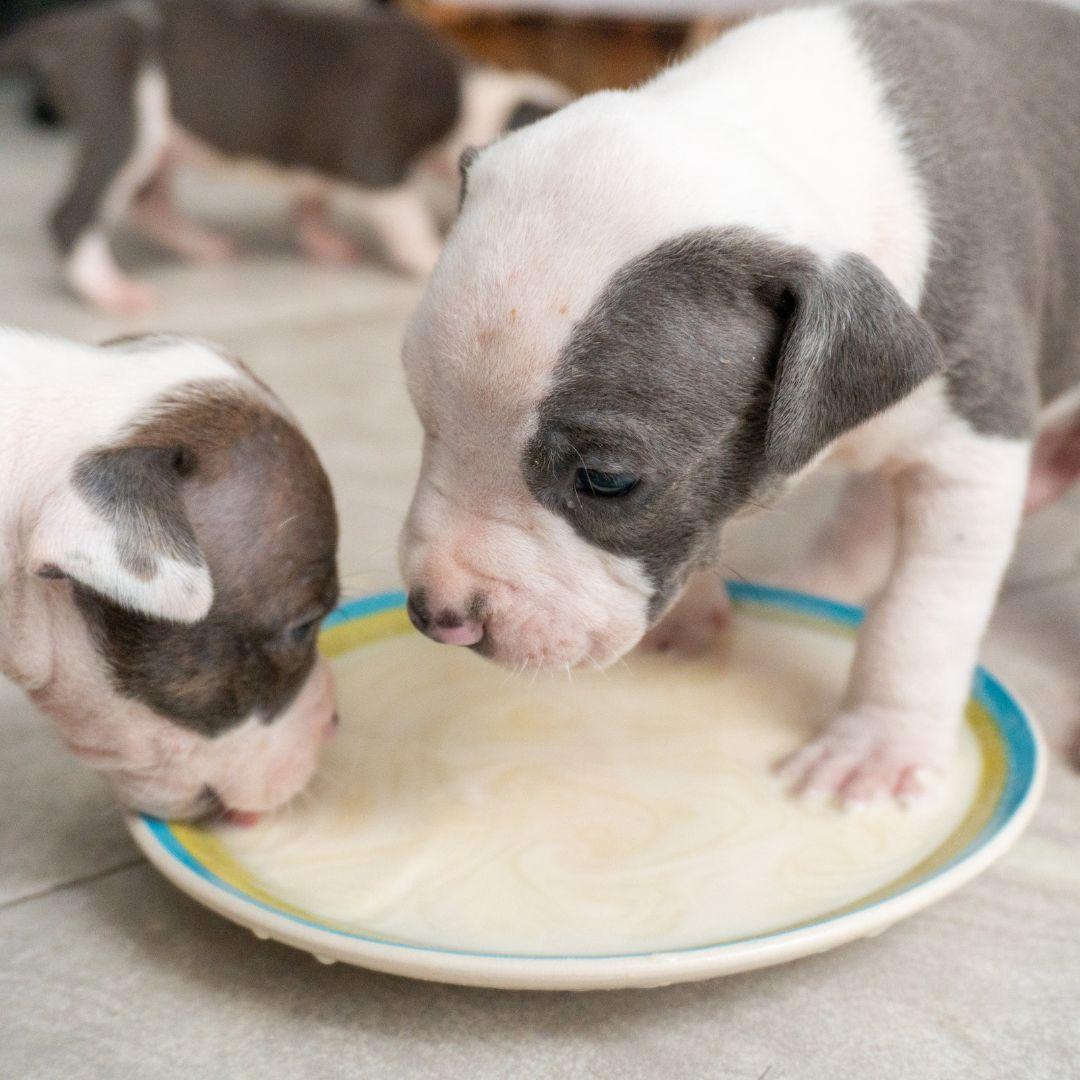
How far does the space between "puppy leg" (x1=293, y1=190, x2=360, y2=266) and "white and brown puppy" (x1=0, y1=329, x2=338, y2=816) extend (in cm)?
477

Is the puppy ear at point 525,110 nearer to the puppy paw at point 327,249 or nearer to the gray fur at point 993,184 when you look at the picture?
the puppy paw at point 327,249

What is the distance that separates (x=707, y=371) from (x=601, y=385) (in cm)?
16

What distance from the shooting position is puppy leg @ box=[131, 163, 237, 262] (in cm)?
664

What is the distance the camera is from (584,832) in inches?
89.9

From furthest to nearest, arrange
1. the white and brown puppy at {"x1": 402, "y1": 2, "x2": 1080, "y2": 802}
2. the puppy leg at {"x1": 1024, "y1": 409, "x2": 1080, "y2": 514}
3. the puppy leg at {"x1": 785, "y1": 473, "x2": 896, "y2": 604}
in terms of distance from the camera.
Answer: the puppy leg at {"x1": 1024, "y1": 409, "x2": 1080, "y2": 514} → the puppy leg at {"x1": 785, "y1": 473, "x2": 896, "y2": 604} → the white and brown puppy at {"x1": 402, "y1": 2, "x2": 1080, "y2": 802}

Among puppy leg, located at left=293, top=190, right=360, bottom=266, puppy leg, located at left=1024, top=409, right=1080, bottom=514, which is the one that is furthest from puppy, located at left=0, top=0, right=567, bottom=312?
puppy leg, located at left=1024, top=409, right=1080, bottom=514

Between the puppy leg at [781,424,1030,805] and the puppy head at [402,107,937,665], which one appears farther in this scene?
the puppy leg at [781,424,1030,805]

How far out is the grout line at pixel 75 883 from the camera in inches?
90.9

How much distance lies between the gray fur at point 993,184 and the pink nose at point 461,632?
2.91 feet

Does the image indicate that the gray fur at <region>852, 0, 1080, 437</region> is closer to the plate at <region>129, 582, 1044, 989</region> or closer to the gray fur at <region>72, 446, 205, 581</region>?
the plate at <region>129, 582, 1044, 989</region>

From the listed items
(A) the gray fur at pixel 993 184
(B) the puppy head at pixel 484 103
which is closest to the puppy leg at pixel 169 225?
(B) the puppy head at pixel 484 103

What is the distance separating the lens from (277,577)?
2.12 m

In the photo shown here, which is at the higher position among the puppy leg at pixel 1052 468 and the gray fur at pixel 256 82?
the puppy leg at pixel 1052 468

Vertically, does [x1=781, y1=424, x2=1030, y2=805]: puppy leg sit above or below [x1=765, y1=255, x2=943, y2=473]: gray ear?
below
